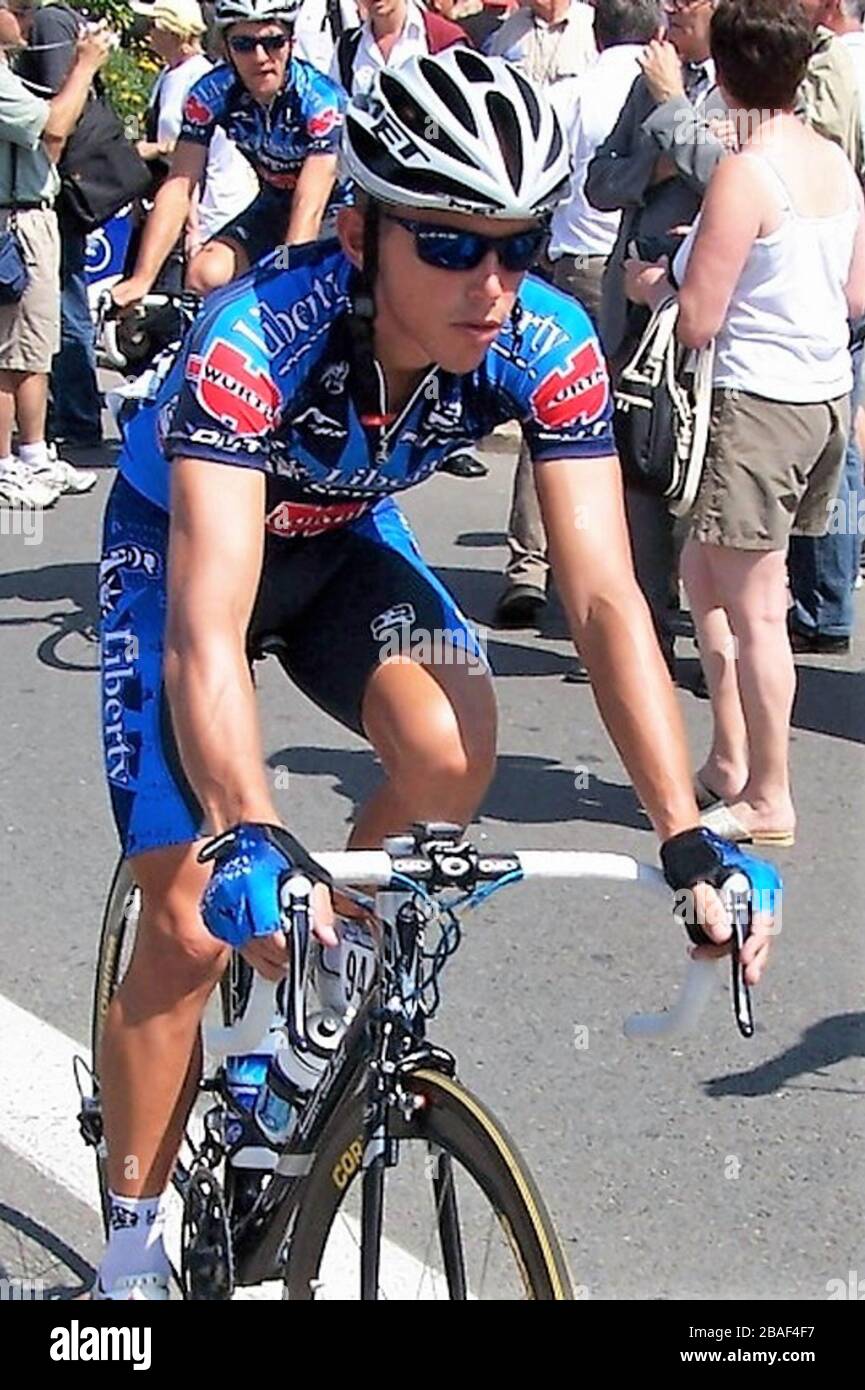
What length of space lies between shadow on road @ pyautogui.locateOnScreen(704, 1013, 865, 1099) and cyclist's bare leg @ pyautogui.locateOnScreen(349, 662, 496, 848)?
1543 mm

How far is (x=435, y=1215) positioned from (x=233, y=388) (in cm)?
105

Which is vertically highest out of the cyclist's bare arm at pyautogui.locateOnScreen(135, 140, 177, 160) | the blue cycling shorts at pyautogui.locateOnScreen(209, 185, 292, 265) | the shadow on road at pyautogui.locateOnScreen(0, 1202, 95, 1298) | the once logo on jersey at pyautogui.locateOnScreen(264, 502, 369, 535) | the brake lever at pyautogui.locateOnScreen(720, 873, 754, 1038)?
the cyclist's bare arm at pyautogui.locateOnScreen(135, 140, 177, 160)

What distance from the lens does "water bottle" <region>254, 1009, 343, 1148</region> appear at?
10.1 feet

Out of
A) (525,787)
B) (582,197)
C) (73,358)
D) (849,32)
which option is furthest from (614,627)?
(73,358)

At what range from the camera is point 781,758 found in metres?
5.84

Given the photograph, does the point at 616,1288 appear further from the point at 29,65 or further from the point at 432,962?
the point at 29,65

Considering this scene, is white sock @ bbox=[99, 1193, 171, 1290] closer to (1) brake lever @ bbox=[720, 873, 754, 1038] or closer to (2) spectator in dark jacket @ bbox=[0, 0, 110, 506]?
(1) brake lever @ bbox=[720, 873, 754, 1038]

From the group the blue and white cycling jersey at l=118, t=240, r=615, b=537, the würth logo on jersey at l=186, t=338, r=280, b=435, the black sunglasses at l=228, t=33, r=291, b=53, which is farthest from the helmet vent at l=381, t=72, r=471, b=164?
the black sunglasses at l=228, t=33, r=291, b=53

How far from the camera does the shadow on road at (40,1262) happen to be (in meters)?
3.71

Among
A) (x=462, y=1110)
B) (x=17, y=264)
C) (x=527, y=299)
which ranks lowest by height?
(x=462, y=1110)

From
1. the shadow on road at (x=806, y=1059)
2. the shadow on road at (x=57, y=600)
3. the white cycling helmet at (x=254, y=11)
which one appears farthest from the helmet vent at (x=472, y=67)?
the shadow on road at (x=57, y=600)

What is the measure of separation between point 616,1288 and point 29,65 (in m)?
8.11

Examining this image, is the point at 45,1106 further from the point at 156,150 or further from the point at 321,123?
the point at 156,150
